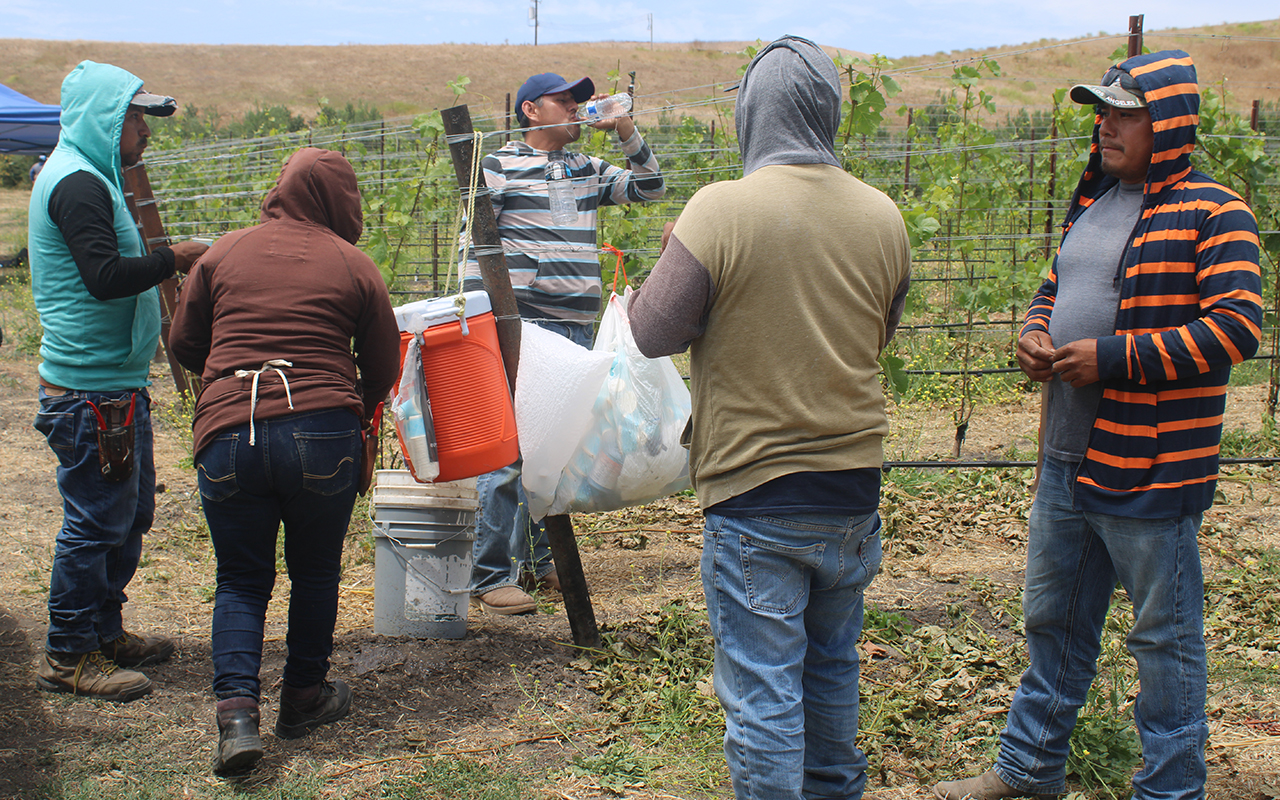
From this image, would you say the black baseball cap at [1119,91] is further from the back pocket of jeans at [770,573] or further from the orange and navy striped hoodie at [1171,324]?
the back pocket of jeans at [770,573]

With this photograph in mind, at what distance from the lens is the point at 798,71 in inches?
67.6

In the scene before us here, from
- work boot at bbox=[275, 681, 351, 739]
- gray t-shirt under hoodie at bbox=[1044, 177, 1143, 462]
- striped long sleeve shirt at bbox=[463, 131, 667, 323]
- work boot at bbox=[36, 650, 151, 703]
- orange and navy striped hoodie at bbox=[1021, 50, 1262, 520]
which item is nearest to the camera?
orange and navy striped hoodie at bbox=[1021, 50, 1262, 520]

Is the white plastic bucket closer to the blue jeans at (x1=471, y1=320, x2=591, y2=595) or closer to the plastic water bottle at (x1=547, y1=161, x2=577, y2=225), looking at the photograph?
the blue jeans at (x1=471, y1=320, x2=591, y2=595)

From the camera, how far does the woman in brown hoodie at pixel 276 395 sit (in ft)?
7.38

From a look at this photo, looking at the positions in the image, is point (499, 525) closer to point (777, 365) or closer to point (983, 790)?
point (983, 790)

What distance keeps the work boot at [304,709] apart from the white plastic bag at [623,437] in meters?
0.77

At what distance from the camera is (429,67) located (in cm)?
5916

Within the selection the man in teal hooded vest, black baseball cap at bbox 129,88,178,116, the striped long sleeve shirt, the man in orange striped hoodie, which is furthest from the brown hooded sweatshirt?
the man in orange striped hoodie

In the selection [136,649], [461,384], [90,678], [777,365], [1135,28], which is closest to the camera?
[777,365]

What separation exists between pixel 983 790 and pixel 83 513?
254 centimetres

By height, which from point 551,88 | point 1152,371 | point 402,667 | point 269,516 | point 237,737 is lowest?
point 402,667

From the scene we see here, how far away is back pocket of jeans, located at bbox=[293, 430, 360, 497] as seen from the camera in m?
2.27

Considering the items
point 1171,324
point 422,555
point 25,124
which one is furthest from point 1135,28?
point 25,124

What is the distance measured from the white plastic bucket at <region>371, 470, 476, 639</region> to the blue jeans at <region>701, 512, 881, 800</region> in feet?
4.29
